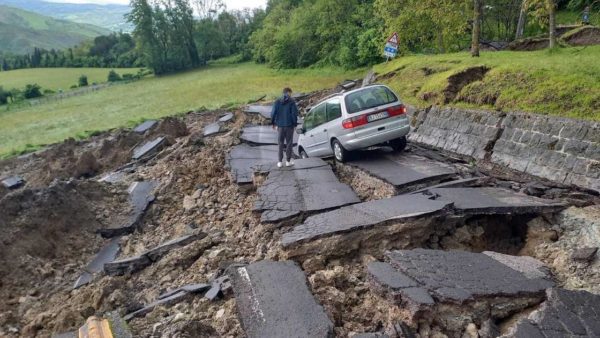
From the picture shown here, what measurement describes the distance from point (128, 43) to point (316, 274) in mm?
98554

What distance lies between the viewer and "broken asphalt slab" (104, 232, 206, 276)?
798cm

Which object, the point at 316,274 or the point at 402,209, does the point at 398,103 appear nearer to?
the point at 402,209

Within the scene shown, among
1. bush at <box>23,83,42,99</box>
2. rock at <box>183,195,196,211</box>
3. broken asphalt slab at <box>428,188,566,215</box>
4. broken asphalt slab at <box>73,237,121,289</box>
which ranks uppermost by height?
bush at <box>23,83,42,99</box>

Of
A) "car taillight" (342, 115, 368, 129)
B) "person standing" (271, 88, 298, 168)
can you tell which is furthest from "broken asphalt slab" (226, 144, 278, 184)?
"car taillight" (342, 115, 368, 129)

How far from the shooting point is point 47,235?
946 centimetres

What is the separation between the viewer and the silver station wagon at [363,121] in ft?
34.4

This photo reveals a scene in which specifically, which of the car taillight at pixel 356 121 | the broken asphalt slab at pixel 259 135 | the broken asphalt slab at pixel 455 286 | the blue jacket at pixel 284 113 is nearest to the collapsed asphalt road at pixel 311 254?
the broken asphalt slab at pixel 455 286

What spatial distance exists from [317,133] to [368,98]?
176cm

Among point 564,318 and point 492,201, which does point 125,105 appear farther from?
point 564,318

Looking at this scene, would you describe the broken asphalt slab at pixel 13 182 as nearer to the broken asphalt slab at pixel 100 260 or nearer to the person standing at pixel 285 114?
the broken asphalt slab at pixel 100 260

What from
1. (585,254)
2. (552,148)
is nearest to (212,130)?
(552,148)

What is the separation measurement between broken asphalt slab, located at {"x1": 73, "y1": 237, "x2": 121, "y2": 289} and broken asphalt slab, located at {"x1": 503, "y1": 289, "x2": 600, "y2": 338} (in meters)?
7.08

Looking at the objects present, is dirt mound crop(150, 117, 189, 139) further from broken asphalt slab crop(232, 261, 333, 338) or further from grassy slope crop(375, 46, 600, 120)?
broken asphalt slab crop(232, 261, 333, 338)

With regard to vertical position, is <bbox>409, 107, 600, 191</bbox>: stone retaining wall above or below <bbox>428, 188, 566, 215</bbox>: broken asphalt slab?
above
